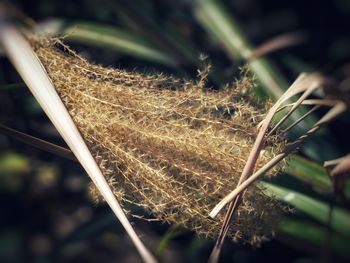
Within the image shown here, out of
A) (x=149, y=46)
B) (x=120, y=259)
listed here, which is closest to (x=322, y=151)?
(x=149, y=46)

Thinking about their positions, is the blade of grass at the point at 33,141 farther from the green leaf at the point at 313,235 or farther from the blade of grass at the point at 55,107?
the green leaf at the point at 313,235

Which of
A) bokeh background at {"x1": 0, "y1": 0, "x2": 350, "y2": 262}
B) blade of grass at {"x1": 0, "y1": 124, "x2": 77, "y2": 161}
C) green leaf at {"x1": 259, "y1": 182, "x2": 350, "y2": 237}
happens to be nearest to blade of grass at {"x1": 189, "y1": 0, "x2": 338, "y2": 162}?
bokeh background at {"x1": 0, "y1": 0, "x2": 350, "y2": 262}

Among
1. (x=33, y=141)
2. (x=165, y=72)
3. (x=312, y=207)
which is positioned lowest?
(x=33, y=141)

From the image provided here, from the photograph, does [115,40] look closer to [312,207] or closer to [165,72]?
[165,72]

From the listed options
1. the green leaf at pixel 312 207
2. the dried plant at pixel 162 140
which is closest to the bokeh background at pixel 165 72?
the green leaf at pixel 312 207

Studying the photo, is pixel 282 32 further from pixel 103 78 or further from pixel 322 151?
pixel 103 78

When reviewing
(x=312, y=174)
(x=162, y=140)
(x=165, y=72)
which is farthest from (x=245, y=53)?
(x=162, y=140)

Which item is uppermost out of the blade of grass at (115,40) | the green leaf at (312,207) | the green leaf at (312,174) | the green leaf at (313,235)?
the blade of grass at (115,40)

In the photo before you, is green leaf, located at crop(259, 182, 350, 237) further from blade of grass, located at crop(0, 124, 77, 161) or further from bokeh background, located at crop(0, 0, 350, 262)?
blade of grass, located at crop(0, 124, 77, 161)
